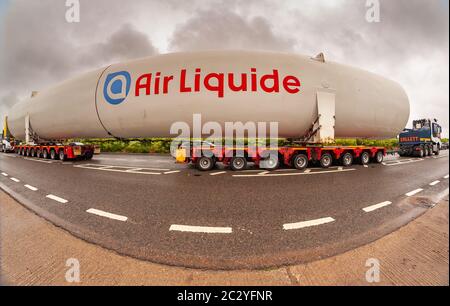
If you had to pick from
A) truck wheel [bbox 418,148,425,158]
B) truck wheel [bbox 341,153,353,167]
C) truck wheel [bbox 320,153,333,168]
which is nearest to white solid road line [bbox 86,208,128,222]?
truck wheel [bbox 320,153,333,168]

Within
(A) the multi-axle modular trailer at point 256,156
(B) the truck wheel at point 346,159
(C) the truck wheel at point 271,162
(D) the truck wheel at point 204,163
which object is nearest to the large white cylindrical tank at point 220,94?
(A) the multi-axle modular trailer at point 256,156

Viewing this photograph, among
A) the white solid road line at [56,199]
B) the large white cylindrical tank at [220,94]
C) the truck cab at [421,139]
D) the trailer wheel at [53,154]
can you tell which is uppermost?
the large white cylindrical tank at [220,94]

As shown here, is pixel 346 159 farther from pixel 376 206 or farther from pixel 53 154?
pixel 53 154

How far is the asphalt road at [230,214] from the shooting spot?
84.2 inches

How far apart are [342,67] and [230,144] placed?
17.2 feet

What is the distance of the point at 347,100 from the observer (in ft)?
22.1

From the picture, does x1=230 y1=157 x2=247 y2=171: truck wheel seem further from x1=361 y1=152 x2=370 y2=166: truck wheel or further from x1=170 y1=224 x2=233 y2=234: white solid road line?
x1=361 y1=152 x2=370 y2=166: truck wheel

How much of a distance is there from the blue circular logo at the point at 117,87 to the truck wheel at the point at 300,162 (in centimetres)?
673

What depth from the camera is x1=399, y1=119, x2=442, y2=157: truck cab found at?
1302 centimetres

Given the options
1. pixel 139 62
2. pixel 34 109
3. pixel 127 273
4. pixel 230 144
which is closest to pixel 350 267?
pixel 127 273

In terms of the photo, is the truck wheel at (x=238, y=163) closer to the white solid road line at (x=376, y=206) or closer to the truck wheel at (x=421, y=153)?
the white solid road line at (x=376, y=206)

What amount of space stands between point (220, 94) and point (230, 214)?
13.0 feet

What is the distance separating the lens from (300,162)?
7559 millimetres

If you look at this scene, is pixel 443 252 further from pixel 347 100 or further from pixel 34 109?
pixel 34 109
